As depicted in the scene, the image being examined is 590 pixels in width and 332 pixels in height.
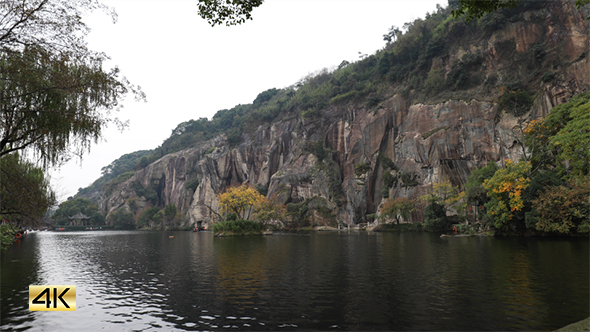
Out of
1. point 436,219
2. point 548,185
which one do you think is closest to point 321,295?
point 548,185

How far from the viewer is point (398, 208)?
65062 mm

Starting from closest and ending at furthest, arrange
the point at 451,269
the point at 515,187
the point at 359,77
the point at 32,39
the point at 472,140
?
the point at 32,39 → the point at 451,269 → the point at 515,187 → the point at 472,140 → the point at 359,77

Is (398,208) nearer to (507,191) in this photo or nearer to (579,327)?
(507,191)

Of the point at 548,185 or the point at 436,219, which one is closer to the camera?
the point at 548,185

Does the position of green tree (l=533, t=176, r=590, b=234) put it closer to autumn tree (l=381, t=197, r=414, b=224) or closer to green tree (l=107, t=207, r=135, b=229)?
autumn tree (l=381, t=197, r=414, b=224)

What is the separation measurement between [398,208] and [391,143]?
2184 centimetres

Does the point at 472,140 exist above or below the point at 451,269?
above

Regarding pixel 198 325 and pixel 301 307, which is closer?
pixel 198 325

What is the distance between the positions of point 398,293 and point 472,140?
61.4m

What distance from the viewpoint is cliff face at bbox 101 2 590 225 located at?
2386 inches

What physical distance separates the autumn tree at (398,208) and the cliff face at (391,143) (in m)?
2.33

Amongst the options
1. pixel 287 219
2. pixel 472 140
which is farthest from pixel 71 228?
pixel 472 140

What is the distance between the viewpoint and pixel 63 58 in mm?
11570

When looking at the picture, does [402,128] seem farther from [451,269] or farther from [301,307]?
[301,307]
